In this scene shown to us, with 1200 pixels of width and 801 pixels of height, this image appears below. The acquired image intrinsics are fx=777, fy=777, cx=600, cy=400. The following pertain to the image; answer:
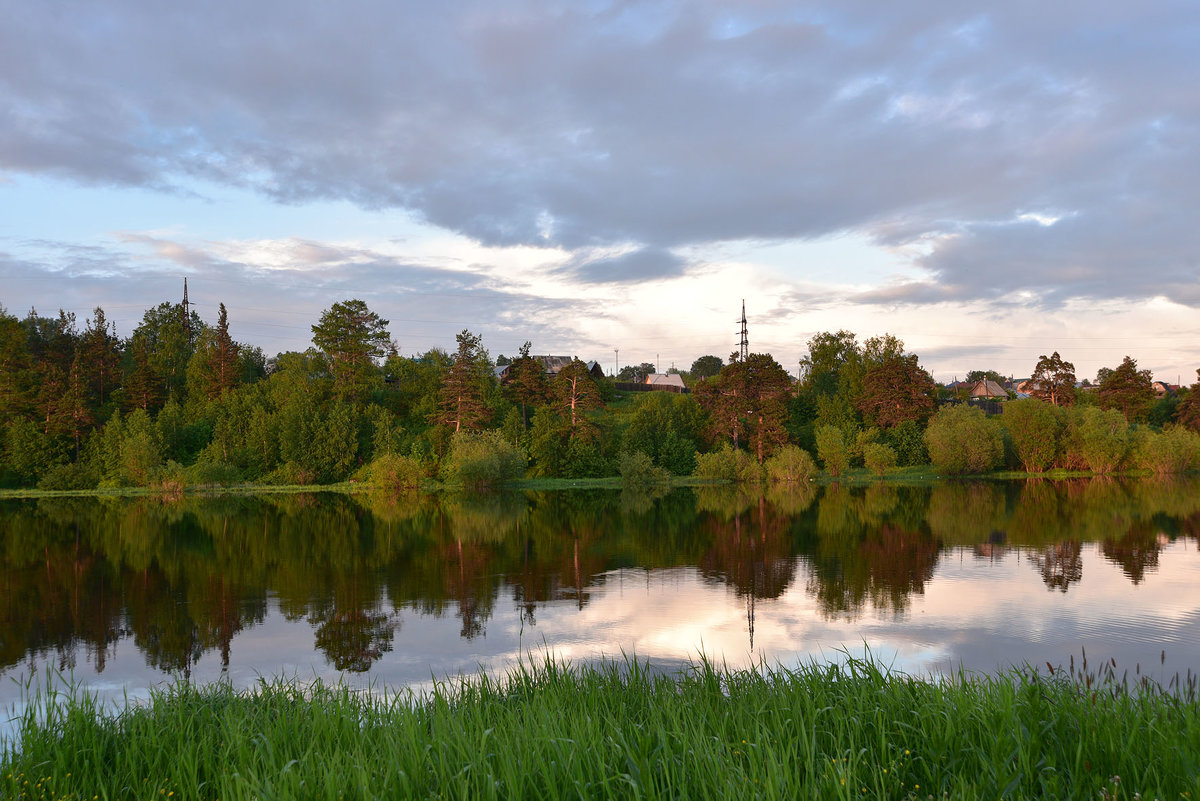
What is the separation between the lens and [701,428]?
64.6 m

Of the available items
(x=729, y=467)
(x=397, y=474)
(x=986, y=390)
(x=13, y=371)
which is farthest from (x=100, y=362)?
(x=986, y=390)

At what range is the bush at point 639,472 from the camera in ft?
187

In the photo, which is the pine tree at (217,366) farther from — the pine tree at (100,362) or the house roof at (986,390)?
the house roof at (986,390)

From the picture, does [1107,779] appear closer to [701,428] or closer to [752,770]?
[752,770]

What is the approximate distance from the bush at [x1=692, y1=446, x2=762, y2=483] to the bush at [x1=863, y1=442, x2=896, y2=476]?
924 cm

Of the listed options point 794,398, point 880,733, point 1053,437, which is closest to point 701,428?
point 794,398

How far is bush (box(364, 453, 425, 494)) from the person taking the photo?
5247cm

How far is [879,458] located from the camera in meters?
60.4

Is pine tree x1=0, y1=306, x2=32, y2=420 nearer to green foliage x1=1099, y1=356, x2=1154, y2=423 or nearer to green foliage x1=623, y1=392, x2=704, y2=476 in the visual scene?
green foliage x1=623, y1=392, x2=704, y2=476

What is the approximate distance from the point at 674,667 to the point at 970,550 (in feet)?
53.0

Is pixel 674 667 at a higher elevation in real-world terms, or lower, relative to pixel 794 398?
lower

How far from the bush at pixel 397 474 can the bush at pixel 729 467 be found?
836 inches

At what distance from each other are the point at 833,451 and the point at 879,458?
12.1ft

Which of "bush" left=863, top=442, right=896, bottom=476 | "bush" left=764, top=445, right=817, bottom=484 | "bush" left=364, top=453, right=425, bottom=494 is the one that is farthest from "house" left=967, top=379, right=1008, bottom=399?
"bush" left=364, top=453, right=425, bottom=494
